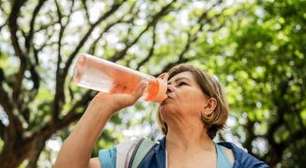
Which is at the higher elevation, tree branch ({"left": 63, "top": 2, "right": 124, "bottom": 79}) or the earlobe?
the earlobe

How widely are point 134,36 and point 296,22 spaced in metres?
2.77

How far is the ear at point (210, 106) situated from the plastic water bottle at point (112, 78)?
199 millimetres

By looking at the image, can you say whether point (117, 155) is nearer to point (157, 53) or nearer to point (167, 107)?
point (167, 107)

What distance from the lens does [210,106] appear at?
241cm

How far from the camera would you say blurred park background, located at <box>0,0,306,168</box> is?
30.2 feet

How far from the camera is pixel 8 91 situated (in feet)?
31.4

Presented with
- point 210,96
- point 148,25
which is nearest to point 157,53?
point 148,25

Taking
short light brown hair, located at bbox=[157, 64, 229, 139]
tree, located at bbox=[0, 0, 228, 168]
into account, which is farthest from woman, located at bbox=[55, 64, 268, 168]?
tree, located at bbox=[0, 0, 228, 168]

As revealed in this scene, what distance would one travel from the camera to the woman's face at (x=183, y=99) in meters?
2.30

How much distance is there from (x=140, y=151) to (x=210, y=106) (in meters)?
0.36

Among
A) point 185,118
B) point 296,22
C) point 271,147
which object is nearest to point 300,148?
point 271,147

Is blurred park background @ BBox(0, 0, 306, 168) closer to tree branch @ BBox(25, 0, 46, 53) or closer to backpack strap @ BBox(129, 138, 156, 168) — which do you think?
tree branch @ BBox(25, 0, 46, 53)

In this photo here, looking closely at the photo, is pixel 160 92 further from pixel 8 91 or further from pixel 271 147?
pixel 271 147

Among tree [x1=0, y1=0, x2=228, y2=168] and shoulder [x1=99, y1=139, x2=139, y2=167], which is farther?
tree [x1=0, y1=0, x2=228, y2=168]
